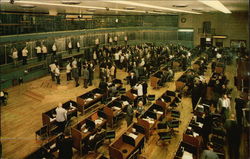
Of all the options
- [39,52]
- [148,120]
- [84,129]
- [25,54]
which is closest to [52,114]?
[84,129]

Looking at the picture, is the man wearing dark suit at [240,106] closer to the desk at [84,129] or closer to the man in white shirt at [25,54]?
the desk at [84,129]

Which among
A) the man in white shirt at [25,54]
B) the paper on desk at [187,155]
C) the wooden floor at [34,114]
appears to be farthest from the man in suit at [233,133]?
the man in white shirt at [25,54]

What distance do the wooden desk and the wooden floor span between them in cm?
52

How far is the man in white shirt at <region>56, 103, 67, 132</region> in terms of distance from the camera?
27.8 feet

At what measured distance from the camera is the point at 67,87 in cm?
1438

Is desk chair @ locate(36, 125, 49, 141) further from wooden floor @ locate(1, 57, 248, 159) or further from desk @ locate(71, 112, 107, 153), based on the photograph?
desk @ locate(71, 112, 107, 153)

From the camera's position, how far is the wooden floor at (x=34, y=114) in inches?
321

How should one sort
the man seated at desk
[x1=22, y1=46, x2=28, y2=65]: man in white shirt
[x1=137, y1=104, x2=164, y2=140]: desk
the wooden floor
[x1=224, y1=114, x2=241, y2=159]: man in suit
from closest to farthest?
[x1=224, y1=114, x2=241, y2=159]: man in suit → the man seated at desk → the wooden floor → [x1=137, y1=104, x2=164, y2=140]: desk → [x1=22, y1=46, x2=28, y2=65]: man in white shirt

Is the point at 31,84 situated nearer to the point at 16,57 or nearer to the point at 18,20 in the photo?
the point at 16,57

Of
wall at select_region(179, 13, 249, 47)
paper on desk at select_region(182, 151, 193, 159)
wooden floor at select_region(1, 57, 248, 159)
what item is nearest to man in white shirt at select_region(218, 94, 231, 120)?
wooden floor at select_region(1, 57, 248, 159)

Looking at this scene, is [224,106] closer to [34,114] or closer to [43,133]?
[43,133]

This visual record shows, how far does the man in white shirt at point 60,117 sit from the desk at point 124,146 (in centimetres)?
261

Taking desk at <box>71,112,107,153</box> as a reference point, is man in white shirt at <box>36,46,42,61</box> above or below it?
above

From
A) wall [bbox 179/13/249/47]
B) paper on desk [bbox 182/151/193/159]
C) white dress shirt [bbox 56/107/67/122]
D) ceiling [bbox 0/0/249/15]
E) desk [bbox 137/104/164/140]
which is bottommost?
paper on desk [bbox 182/151/193/159]
